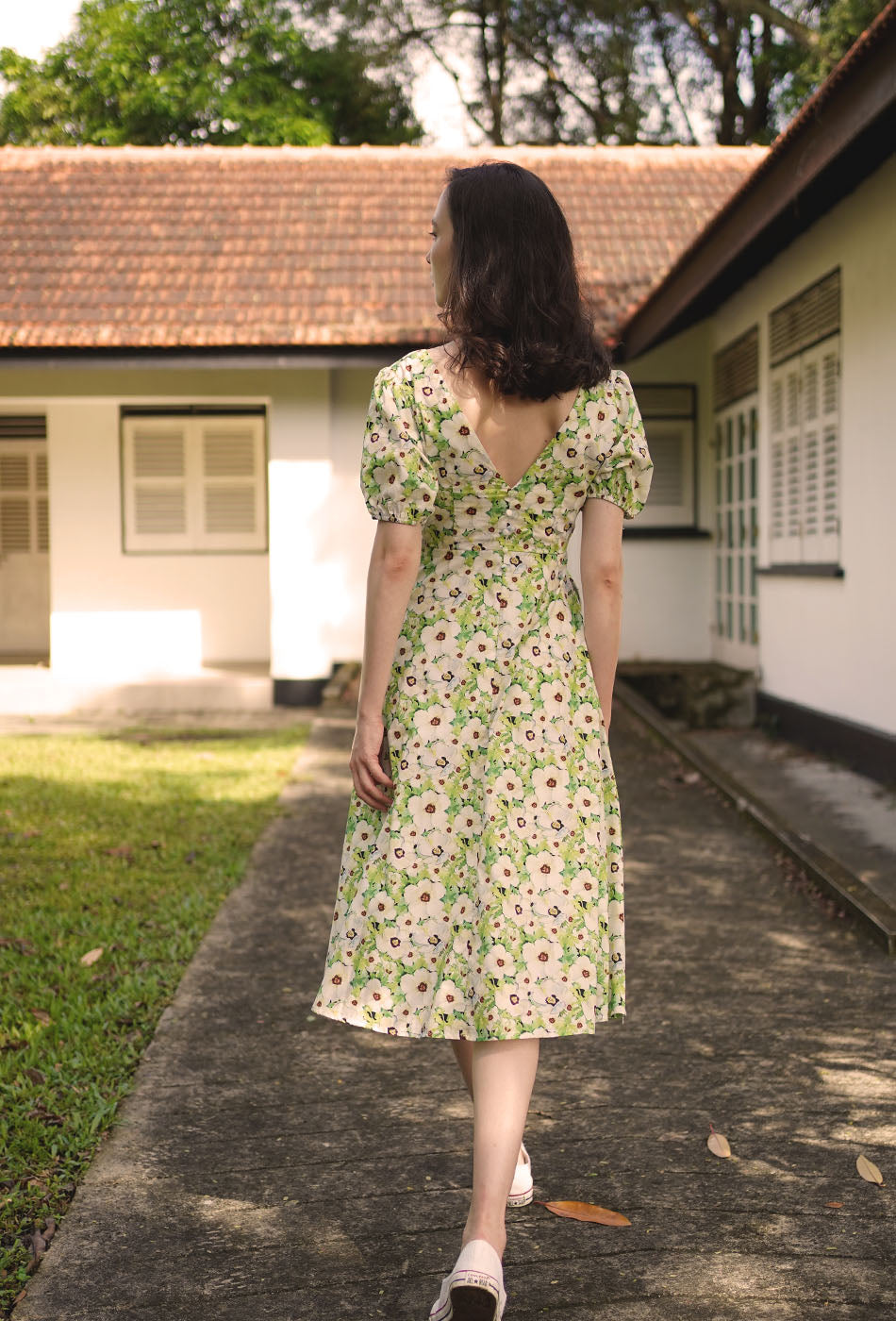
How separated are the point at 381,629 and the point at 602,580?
419 mm

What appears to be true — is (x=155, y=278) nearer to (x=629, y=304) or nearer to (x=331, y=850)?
(x=629, y=304)

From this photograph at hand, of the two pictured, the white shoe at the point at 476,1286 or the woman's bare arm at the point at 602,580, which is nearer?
the white shoe at the point at 476,1286

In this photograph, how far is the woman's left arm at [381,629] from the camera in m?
2.33

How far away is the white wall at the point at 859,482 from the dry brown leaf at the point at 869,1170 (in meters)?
4.46

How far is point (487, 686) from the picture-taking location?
2357mm

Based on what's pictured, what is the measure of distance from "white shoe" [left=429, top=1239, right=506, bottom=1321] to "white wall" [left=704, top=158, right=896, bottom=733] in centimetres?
540

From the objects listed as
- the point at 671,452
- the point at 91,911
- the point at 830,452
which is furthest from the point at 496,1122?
the point at 671,452

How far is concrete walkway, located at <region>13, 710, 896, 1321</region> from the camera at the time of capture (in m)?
2.34

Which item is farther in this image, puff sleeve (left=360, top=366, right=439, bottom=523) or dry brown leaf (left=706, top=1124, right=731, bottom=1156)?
dry brown leaf (left=706, top=1124, right=731, bottom=1156)

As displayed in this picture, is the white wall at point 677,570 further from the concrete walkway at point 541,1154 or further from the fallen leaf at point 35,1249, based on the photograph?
the fallen leaf at point 35,1249

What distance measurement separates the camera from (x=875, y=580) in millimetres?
7250

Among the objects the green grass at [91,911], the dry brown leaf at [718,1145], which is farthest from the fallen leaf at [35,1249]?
the dry brown leaf at [718,1145]

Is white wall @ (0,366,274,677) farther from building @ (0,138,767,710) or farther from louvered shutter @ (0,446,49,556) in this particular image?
louvered shutter @ (0,446,49,556)

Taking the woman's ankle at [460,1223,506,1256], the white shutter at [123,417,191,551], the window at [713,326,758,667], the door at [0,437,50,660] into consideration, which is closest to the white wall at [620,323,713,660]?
the window at [713,326,758,667]
